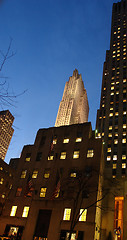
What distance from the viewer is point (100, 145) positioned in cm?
4138

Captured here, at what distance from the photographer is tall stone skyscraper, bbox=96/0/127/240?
4495 centimetres

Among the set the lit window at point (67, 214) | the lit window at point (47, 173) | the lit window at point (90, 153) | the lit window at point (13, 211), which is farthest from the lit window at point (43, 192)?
the lit window at point (90, 153)

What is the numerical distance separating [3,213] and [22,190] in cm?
547

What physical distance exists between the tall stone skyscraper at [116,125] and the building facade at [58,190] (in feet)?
19.3

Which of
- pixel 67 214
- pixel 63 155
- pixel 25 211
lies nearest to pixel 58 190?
pixel 67 214

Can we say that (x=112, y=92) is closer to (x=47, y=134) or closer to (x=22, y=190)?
(x=47, y=134)

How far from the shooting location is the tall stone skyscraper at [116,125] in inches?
1770

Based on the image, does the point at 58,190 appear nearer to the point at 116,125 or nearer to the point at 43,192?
Result: the point at 43,192

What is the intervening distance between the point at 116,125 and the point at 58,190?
221ft

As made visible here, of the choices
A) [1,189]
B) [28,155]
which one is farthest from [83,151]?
[1,189]

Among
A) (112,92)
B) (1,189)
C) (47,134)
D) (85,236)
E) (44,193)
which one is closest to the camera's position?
(85,236)

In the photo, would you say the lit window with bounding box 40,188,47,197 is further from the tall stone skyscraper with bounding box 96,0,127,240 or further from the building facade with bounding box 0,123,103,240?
the tall stone skyscraper with bounding box 96,0,127,240

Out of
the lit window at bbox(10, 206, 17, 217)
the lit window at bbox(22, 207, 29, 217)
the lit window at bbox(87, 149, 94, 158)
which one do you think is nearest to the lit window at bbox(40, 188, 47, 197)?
the lit window at bbox(22, 207, 29, 217)

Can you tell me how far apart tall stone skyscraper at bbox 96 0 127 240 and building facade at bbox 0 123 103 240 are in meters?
5.88
